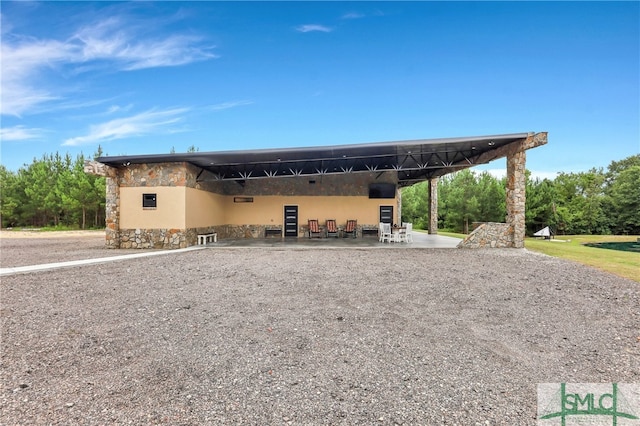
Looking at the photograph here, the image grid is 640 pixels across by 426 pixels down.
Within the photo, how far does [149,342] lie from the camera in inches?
112

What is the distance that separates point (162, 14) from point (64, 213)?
981 inches

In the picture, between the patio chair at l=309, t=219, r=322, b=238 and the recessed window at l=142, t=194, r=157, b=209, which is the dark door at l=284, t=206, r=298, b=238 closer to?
the patio chair at l=309, t=219, r=322, b=238

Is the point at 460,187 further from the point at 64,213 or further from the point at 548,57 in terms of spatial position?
the point at 64,213

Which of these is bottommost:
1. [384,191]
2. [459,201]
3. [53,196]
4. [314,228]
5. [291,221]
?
[314,228]

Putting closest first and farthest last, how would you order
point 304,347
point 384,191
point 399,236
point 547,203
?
point 304,347
point 399,236
point 384,191
point 547,203

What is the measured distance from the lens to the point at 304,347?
2713 millimetres

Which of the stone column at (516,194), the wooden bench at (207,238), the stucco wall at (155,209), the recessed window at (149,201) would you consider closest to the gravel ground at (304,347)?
the stone column at (516,194)

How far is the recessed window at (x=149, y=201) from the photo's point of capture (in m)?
10.4

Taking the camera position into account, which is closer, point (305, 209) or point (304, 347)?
point (304, 347)

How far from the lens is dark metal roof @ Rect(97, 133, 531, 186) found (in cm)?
919

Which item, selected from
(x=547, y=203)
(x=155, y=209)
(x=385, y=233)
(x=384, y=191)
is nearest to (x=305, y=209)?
(x=384, y=191)

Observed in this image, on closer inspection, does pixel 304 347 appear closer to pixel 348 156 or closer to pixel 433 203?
pixel 348 156

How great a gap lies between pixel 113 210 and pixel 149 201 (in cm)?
A: 130

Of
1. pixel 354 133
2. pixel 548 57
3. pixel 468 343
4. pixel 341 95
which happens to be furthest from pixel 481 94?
pixel 468 343
